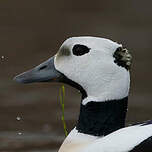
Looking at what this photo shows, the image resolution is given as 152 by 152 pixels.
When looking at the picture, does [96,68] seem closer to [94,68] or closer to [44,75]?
[94,68]

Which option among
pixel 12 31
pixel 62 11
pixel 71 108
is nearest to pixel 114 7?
pixel 62 11

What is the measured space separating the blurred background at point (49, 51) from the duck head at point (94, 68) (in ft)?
7.52

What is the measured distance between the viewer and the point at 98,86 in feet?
22.2

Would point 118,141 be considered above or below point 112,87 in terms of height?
below

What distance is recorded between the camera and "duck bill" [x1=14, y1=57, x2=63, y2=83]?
6.97 metres

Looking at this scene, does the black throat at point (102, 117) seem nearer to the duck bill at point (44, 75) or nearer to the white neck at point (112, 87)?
the white neck at point (112, 87)

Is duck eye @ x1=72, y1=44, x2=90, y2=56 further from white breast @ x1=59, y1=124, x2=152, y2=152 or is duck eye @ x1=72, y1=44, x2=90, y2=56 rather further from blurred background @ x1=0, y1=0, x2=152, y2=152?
blurred background @ x1=0, y1=0, x2=152, y2=152

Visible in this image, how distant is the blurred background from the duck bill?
6.94 feet

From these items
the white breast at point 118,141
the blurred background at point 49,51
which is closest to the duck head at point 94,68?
the white breast at point 118,141

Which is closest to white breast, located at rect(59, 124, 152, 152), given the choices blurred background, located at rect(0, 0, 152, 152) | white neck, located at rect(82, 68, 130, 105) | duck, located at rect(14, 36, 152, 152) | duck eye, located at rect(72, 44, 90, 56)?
duck, located at rect(14, 36, 152, 152)

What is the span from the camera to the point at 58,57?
699 cm

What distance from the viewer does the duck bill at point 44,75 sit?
6.97 m

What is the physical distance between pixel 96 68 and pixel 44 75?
1.40ft

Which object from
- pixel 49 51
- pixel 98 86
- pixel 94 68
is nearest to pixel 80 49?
pixel 94 68
